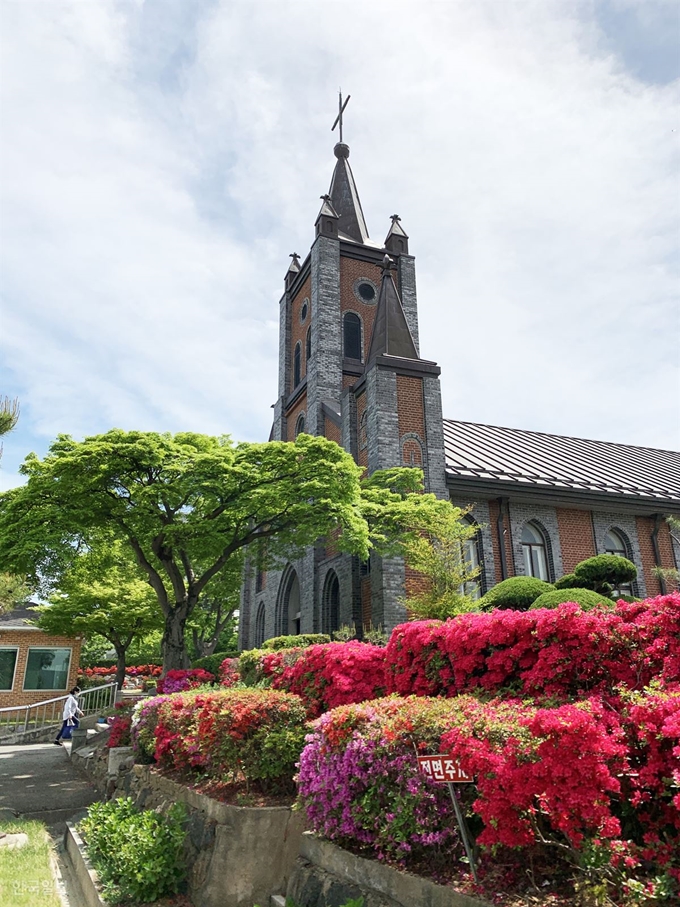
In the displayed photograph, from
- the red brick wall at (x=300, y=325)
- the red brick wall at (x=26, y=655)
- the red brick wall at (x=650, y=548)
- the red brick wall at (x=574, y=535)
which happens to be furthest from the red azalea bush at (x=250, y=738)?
the red brick wall at (x=300, y=325)

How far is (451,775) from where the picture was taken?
4.19 metres

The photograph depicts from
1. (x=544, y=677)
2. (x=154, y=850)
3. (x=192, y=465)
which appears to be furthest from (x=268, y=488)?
(x=544, y=677)

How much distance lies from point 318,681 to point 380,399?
1288 centimetres

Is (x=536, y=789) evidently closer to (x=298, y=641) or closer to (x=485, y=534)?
(x=298, y=641)

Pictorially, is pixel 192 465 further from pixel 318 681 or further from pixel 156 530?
pixel 318 681

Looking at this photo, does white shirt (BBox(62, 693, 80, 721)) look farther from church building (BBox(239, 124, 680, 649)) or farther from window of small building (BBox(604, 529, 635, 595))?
window of small building (BBox(604, 529, 635, 595))

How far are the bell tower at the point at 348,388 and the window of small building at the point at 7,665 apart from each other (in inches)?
380

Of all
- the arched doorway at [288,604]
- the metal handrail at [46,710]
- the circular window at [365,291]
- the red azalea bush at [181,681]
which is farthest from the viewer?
the circular window at [365,291]

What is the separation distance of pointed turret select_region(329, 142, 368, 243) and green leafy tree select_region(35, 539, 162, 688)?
18.4 meters

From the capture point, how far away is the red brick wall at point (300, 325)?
2966 centimetres

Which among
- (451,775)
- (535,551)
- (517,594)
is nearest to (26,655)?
(535,551)

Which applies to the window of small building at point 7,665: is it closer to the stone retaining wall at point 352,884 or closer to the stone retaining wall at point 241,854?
the stone retaining wall at point 241,854

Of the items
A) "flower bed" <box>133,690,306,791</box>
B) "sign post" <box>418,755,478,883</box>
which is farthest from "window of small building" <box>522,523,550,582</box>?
"sign post" <box>418,755,478,883</box>

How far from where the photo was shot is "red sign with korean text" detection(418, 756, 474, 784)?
13.6ft
